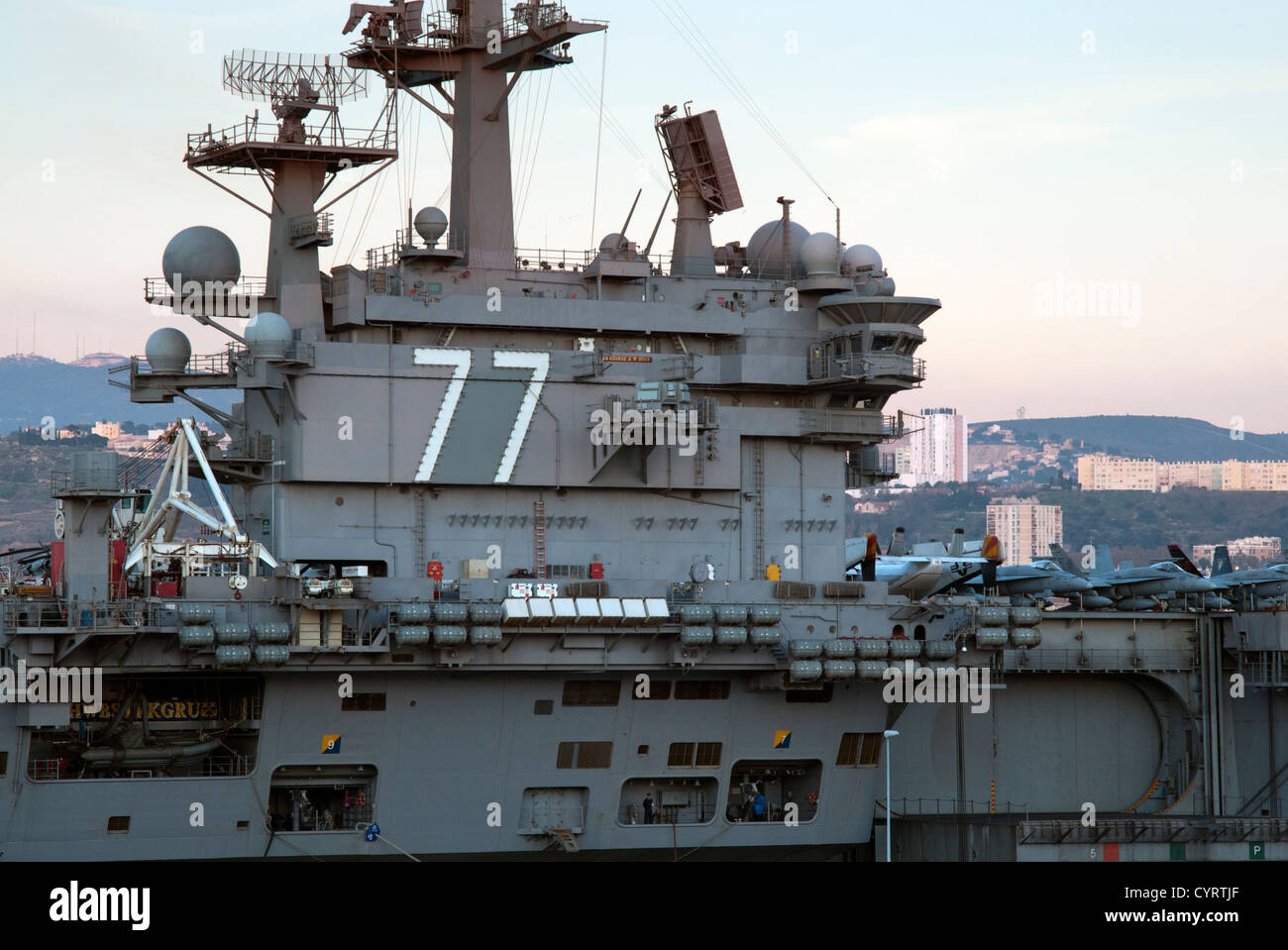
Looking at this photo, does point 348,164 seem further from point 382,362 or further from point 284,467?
point 284,467

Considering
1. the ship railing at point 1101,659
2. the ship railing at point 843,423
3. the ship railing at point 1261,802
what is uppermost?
the ship railing at point 843,423

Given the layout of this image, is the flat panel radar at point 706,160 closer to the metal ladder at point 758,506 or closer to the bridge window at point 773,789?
the metal ladder at point 758,506

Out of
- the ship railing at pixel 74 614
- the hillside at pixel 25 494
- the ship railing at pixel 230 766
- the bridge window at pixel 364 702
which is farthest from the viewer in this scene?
the hillside at pixel 25 494

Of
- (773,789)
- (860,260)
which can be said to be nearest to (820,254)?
(860,260)

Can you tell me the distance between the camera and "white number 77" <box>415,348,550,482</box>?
118 feet

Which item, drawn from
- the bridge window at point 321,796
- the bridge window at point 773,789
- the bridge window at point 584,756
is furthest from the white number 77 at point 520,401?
the bridge window at point 773,789

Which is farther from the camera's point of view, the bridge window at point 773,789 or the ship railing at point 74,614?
the bridge window at point 773,789

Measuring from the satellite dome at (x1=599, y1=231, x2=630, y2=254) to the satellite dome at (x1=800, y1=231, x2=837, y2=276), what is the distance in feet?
14.8

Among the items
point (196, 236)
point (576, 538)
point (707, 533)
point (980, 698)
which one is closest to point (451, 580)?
point (576, 538)

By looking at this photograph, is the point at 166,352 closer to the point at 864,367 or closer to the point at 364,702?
the point at 364,702

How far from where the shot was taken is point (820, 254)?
3900 cm

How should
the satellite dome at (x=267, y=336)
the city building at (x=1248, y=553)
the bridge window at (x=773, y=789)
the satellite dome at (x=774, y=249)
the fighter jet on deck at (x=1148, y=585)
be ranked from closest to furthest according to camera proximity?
the satellite dome at (x=267, y=336) → the bridge window at (x=773, y=789) → the satellite dome at (x=774, y=249) → the fighter jet on deck at (x=1148, y=585) → the city building at (x=1248, y=553)

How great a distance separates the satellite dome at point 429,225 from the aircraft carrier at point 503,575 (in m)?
0.07

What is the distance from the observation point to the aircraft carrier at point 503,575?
108ft
